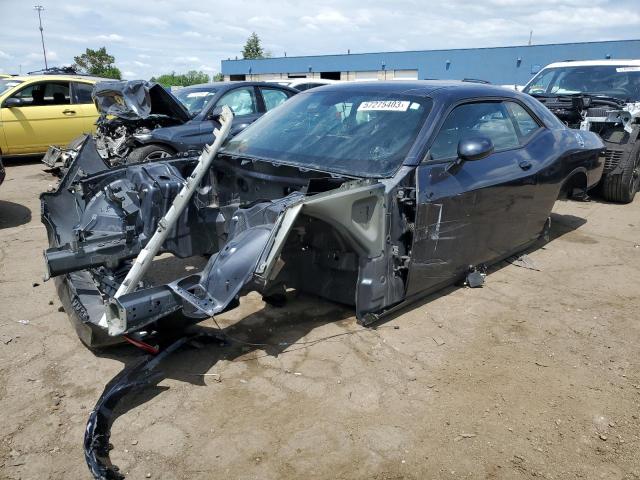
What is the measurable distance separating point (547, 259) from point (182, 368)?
3636 mm

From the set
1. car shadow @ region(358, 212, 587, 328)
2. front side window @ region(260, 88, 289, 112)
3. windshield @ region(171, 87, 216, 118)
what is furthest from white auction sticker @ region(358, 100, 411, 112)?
front side window @ region(260, 88, 289, 112)

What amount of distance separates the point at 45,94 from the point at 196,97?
12.5ft

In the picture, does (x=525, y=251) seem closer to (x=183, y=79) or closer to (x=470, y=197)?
(x=470, y=197)

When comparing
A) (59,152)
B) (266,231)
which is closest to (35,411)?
(266,231)

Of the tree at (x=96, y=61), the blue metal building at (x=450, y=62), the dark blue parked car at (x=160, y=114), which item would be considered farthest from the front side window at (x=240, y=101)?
the tree at (x=96, y=61)

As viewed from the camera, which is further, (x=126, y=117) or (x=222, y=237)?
(x=126, y=117)

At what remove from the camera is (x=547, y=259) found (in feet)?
16.1

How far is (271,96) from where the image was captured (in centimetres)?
855

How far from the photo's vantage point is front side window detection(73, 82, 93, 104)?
1006cm

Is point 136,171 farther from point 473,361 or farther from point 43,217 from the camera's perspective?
point 473,361

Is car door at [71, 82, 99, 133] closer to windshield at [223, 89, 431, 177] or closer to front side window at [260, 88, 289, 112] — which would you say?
front side window at [260, 88, 289, 112]

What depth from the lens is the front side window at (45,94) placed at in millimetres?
9641

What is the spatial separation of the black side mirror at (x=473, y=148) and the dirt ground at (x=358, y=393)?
3.79ft

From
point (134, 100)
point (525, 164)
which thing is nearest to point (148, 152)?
point (134, 100)
